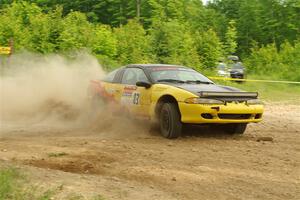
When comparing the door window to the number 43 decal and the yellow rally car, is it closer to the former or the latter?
the yellow rally car

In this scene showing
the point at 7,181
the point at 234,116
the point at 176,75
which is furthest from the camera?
the point at 176,75

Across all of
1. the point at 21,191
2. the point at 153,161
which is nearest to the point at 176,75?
the point at 153,161

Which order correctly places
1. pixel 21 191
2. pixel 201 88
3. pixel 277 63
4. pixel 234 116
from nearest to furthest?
pixel 21 191 < pixel 234 116 < pixel 201 88 < pixel 277 63

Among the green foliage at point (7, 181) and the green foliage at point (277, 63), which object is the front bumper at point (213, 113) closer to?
the green foliage at point (7, 181)

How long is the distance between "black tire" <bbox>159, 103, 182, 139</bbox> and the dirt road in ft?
0.55

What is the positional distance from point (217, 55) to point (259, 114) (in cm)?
1744

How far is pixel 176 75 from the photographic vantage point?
36.2 feet

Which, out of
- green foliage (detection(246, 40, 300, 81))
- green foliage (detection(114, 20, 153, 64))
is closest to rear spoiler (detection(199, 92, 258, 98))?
green foliage (detection(114, 20, 153, 64))

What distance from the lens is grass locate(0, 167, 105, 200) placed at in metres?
5.37

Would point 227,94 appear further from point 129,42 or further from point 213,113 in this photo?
point 129,42

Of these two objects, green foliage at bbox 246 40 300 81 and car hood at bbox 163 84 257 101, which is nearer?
car hood at bbox 163 84 257 101

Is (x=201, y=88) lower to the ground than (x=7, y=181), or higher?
higher

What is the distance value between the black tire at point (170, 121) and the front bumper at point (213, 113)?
0.44 ft

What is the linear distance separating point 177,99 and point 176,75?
1240 mm
